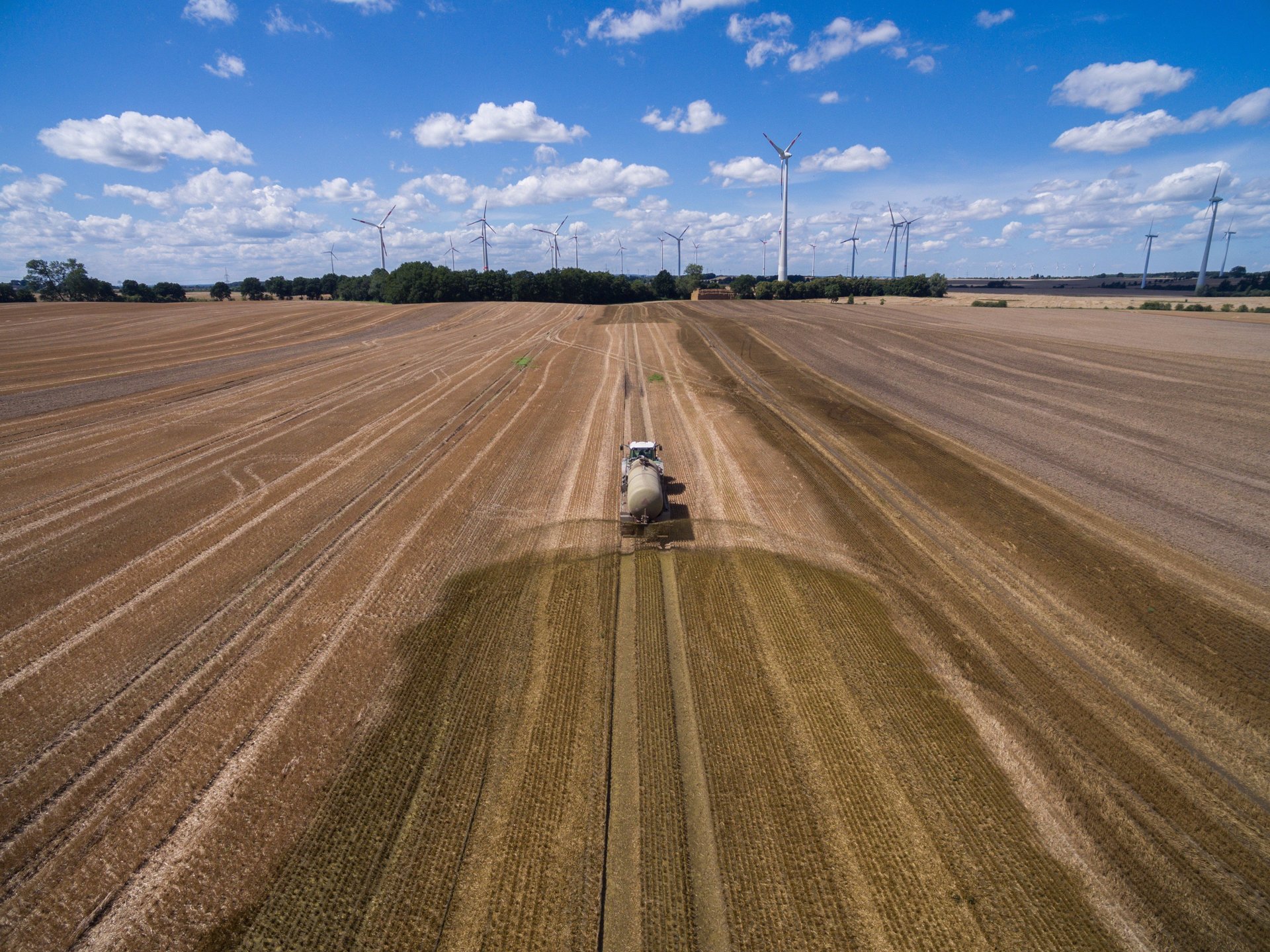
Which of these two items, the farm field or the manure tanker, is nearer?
the farm field

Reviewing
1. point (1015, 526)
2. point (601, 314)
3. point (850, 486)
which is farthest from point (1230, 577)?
point (601, 314)

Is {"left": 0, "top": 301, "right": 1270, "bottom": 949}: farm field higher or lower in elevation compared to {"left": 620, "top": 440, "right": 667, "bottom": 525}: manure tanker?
lower

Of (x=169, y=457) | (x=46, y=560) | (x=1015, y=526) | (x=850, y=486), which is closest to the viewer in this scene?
(x=46, y=560)

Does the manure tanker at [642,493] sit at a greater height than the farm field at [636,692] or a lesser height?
greater

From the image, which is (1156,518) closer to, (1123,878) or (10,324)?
(1123,878)

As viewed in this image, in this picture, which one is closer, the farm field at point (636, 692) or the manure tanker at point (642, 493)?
the farm field at point (636, 692)
